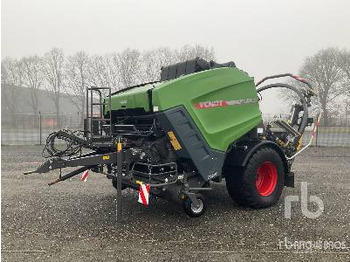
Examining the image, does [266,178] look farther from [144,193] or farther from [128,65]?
[128,65]

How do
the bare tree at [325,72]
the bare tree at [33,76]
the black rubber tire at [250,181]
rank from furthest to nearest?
the bare tree at [325,72], the bare tree at [33,76], the black rubber tire at [250,181]

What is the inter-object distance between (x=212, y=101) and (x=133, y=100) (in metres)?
1.09

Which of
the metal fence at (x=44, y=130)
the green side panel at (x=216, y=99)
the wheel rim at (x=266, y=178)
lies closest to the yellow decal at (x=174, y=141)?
the green side panel at (x=216, y=99)

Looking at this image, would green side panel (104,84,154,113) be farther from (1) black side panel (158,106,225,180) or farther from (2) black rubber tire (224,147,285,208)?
(2) black rubber tire (224,147,285,208)

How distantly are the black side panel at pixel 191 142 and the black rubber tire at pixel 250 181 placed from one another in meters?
0.43

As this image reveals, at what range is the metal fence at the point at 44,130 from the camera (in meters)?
15.9

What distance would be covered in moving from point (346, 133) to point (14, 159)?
14.7 metres

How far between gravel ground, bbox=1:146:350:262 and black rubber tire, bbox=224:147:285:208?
0.47ft

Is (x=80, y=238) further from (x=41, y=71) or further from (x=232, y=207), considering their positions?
(x=41, y=71)

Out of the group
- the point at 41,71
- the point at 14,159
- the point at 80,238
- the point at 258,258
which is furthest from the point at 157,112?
the point at 41,71

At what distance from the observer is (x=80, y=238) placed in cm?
404

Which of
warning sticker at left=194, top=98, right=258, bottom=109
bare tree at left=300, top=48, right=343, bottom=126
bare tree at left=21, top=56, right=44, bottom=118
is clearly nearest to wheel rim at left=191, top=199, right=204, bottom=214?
warning sticker at left=194, top=98, right=258, bottom=109

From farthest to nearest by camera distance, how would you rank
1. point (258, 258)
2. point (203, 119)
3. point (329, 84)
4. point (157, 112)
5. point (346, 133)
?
point (329, 84) → point (346, 133) → point (203, 119) → point (157, 112) → point (258, 258)

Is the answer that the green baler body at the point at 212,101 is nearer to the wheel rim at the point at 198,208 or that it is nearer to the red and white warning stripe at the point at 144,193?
the wheel rim at the point at 198,208
